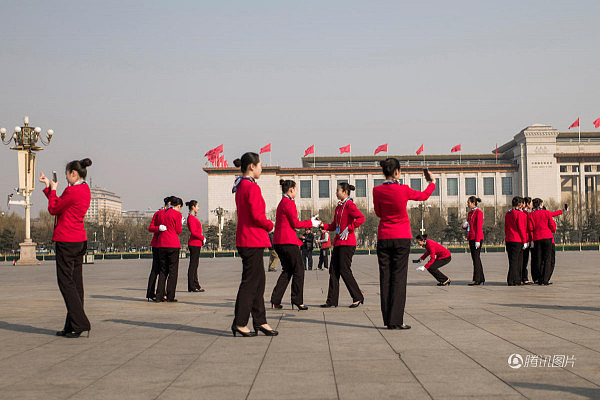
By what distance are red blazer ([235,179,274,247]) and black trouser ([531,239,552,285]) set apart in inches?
337

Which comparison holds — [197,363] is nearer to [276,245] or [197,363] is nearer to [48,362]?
[48,362]

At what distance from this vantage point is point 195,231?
12945 mm

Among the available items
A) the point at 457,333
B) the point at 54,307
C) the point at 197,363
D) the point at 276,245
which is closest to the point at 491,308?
the point at 457,333

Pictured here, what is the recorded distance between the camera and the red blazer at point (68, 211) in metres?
6.93

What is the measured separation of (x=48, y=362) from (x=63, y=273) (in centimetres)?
171

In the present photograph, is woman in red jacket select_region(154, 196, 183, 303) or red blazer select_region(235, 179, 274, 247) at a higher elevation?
red blazer select_region(235, 179, 274, 247)

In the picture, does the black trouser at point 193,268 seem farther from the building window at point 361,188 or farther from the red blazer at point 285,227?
the building window at point 361,188

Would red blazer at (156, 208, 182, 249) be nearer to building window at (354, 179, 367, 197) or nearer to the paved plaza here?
the paved plaza

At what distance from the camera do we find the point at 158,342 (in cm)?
634

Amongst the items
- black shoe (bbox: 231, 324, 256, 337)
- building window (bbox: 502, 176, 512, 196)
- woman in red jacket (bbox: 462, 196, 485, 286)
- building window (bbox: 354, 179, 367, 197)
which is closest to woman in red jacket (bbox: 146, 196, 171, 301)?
black shoe (bbox: 231, 324, 256, 337)

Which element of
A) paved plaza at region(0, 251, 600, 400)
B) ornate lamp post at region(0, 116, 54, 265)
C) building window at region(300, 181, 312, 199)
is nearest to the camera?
paved plaza at region(0, 251, 600, 400)

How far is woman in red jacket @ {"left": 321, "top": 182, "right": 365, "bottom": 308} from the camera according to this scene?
9094mm

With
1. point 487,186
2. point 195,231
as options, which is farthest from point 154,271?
point 487,186

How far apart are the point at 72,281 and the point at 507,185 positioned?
106709 millimetres
